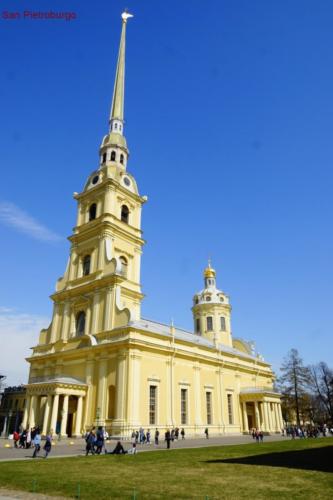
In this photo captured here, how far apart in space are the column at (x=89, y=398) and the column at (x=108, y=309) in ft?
11.4

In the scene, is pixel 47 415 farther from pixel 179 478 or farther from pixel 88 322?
pixel 179 478

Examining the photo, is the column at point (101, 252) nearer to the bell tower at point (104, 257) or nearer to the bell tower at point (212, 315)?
the bell tower at point (104, 257)

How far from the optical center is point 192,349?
40.6 meters

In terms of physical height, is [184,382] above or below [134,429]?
above

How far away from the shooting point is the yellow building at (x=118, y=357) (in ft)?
107

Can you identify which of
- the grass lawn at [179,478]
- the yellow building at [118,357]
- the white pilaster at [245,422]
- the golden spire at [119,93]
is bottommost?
the grass lawn at [179,478]

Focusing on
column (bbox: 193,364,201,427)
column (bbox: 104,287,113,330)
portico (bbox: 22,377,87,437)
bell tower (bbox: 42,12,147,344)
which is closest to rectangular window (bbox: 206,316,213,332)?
column (bbox: 193,364,201,427)

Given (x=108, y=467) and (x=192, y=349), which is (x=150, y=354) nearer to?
(x=192, y=349)

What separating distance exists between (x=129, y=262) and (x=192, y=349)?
11724 mm

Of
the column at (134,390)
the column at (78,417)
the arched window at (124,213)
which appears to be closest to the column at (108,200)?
the arched window at (124,213)

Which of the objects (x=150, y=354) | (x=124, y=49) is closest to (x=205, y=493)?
(x=150, y=354)

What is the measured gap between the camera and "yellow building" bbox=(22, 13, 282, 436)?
3269cm

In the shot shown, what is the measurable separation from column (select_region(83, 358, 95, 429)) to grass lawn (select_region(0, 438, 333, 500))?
55.7 ft

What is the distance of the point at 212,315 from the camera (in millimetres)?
60312
